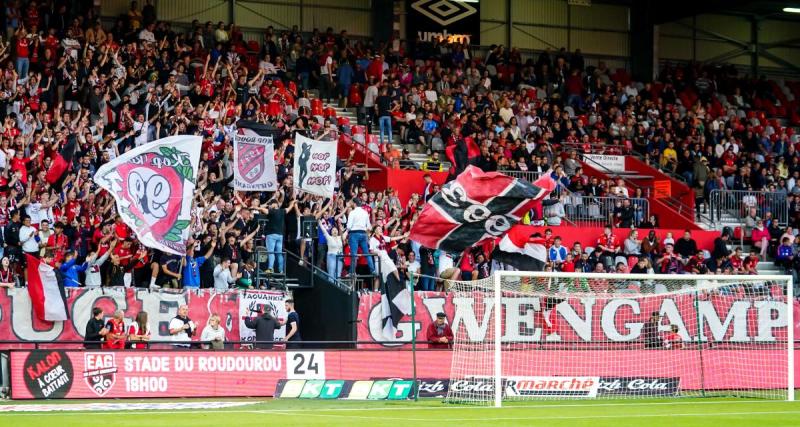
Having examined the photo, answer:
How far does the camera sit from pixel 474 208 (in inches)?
1005

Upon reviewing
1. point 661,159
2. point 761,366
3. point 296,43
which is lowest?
point 761,366

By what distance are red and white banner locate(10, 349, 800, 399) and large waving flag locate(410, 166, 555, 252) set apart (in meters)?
2.43

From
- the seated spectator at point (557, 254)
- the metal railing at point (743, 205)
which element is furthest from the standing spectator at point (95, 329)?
the metal railing at point (743, 205)

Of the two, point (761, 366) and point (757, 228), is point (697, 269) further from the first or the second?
point (761, 366)

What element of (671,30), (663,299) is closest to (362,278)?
(663,299)

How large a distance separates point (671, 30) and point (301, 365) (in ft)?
110

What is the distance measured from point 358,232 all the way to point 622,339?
258 inches

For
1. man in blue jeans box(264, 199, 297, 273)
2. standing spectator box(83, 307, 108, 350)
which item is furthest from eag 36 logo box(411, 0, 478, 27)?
standing spectator box(83, 307, 108, 350)

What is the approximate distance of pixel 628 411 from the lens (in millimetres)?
20656

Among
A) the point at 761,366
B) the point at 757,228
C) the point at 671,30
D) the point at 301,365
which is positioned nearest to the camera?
the point at 301,365

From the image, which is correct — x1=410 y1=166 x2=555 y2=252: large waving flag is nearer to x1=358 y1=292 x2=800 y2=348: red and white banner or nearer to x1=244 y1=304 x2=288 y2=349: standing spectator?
x1=358 y1=292 x2=800 y2=348: red and white banner

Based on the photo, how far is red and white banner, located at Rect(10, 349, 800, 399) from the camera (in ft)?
74.8

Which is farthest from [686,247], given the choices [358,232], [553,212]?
[358,232]

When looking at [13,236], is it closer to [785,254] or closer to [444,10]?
[785,254]
